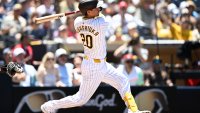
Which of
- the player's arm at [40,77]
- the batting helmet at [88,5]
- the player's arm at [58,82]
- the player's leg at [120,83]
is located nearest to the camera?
the batting helmet at [88,5]

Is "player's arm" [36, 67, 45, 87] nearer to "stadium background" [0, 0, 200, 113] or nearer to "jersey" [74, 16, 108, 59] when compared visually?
"stadium background" [0, 0, 200, 113]

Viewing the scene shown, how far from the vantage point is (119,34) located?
42.9 ft

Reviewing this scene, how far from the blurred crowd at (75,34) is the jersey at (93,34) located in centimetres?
287

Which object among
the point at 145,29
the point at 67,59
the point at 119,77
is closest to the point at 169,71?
the point at 145,29

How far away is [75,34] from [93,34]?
4345 mm

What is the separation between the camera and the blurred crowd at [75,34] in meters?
11.8

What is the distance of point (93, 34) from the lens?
28.6 feet

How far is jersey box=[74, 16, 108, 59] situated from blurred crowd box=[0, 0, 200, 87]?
2.87 metres

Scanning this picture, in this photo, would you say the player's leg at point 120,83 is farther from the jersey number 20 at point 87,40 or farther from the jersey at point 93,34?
the jersey number 20 at point 87,40

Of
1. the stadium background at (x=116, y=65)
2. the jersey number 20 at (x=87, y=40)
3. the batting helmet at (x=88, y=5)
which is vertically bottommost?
the stadium background at (x=116, y=65)

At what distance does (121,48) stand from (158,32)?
1179 millimetres

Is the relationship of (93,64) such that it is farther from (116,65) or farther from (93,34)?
(116,65)

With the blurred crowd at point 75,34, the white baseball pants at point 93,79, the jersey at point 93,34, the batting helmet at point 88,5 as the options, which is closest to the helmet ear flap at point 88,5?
the batting helmet at point 88,5

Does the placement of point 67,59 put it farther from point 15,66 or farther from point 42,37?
point 15,66
